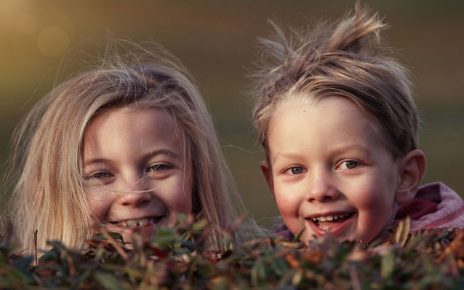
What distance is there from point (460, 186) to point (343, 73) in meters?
6.43

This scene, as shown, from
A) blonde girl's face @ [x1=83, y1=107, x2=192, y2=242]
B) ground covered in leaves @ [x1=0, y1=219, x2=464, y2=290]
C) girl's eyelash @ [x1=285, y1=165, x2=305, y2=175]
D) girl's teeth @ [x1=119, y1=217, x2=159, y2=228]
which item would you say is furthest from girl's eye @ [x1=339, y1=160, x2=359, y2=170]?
ground covered in leaves @ [x1=0, y1=219, x2=464, y2=290]

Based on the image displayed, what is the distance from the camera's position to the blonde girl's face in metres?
3.43

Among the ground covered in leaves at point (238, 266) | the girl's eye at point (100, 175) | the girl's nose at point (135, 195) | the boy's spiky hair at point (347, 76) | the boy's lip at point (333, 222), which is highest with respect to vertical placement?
the boy's spiky hair at point (347, 76)

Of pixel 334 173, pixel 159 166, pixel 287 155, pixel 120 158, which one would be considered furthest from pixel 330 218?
pixel 120 158

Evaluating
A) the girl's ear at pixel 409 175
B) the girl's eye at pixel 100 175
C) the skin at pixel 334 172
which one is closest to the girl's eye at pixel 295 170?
the skin at pixel 334 172

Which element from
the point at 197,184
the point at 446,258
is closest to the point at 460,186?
the point at 197,184

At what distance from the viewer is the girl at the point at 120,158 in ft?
11.4

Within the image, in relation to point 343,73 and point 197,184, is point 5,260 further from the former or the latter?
point 197,184

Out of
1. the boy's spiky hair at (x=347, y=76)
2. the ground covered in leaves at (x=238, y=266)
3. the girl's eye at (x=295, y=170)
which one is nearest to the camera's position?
the ground covered in leaves at (x=238, y=266)

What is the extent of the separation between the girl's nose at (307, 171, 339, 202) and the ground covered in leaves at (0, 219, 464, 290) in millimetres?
1536

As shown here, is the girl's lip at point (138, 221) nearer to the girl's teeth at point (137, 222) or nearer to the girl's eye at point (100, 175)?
the girl's teeth at point (137, 222)

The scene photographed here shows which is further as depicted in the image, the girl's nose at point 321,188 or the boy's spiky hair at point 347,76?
the boy's spiky hair at point 347,76

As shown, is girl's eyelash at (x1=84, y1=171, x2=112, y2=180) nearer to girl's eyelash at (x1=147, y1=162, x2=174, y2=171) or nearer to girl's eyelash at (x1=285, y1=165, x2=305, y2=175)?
girl's eyelash at (x1=147, y1=162, x2=174, y2=171)

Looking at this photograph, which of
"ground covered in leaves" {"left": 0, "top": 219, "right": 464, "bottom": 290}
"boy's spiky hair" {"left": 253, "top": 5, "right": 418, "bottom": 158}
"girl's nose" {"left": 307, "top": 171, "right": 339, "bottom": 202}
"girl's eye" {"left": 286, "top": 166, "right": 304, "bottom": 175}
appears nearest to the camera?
"ground covered in leaves" {"left": 0, "top": 219, "right": 464, "bottom": 290}
